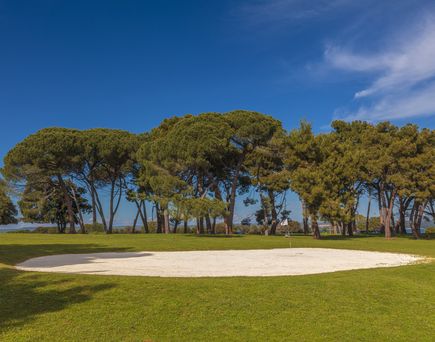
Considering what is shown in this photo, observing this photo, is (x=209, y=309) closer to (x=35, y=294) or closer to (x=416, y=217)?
(x=35, y=294)

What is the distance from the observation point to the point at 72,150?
1566 inches

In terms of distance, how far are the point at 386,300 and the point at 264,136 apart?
2851cm

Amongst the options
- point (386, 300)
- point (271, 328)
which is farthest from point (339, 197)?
point (271, 328)

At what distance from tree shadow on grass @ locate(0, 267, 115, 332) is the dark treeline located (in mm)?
21002

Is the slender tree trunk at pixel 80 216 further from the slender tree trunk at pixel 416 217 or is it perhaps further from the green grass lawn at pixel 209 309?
the slender tree trunk at pixel 416 217

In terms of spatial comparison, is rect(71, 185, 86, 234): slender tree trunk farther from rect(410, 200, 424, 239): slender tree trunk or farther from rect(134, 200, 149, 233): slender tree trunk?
rect(410, 200, 424, 239): slender tree trunk

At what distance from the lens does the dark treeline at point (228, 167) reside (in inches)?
1246

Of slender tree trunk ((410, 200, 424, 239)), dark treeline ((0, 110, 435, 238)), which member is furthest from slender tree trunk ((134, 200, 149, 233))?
slender tree trunk ((410, 200, 424, 239))

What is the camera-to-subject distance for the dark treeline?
3166 cm

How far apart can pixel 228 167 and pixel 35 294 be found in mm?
32165

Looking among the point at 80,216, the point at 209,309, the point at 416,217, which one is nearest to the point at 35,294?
the point at 209,309

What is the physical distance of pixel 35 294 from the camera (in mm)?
7434

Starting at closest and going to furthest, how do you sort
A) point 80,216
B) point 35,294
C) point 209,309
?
point 209,309 < point 35,294 < point 80,216

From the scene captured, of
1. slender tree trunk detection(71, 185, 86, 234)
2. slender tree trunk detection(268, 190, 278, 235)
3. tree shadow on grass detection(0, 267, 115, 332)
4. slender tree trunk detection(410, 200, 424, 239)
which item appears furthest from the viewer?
slender tree trunk detection(71, 185, 86, 234)
